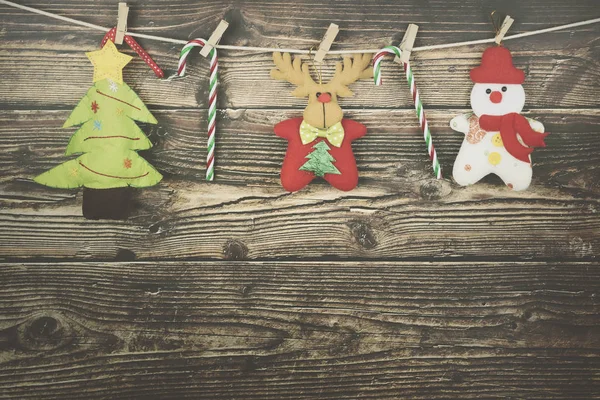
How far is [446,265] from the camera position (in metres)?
1.19

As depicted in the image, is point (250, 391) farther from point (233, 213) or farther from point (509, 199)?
point (509, 199)

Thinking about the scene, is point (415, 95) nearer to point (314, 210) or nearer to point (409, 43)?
point (409, 43)

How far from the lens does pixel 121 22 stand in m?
1.08

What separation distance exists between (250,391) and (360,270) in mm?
378

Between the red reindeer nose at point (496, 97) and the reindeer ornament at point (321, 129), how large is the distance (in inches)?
10.0

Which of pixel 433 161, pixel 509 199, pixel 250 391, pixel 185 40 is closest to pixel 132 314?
pixel 250 391

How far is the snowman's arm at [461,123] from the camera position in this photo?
110 cm

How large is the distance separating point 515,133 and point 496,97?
0.28 feet

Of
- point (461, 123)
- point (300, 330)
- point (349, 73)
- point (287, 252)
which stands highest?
point (349, 73)

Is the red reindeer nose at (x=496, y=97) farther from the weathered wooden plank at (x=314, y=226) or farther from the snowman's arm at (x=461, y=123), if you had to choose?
the weathered wooden plank at (x=314, y=226)

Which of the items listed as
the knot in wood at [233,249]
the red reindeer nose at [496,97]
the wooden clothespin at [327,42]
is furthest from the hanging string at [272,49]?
the knot in wood at [233,249]

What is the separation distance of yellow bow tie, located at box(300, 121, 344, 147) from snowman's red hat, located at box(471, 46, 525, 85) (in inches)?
12.3

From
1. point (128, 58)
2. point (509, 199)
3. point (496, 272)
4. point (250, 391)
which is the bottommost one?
point (250, 391)

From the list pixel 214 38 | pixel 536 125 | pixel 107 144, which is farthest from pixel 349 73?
pixel 107 144
